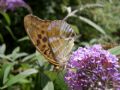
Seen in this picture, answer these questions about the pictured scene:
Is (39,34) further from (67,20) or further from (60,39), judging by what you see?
(67,20)

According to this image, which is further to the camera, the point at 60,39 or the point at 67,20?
the point at 67,20

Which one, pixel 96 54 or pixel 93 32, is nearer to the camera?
pixel 96 54

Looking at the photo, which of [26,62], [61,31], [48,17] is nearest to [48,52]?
[61,31]

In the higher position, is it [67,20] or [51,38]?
[67,20]

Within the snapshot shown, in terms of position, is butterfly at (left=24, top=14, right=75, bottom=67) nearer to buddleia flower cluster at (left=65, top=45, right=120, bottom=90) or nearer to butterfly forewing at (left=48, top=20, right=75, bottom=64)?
A: butterfly forewing at (left=48, top=20, right=75, bottom=64)

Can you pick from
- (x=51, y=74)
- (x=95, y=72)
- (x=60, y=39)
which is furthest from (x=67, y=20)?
(x=95, y=72)

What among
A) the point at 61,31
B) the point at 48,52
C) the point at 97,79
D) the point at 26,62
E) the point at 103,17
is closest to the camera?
the point at 97,79

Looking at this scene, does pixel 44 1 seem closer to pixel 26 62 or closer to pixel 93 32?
pixel 93 32
